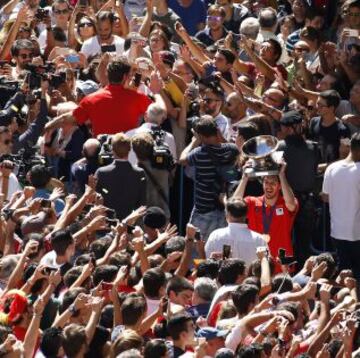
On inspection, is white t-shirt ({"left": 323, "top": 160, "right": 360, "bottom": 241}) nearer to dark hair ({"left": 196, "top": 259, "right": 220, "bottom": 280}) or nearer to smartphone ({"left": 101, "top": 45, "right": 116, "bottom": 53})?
dark hair ({"left": 196, "top": 259, "right": 220, "bottom": 280})

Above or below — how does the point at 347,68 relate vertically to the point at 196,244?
above

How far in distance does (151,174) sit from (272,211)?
142 cm

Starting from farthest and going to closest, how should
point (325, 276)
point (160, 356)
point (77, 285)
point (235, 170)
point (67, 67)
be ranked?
point (67, 67) → point (235, 170) → point (325, 276) → point (77, 285) → point (160, 356)

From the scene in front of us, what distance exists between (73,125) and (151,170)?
153 centimetres

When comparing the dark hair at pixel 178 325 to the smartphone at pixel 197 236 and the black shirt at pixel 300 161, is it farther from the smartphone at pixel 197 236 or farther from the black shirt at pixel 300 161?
the black shirt at pixel 300 161

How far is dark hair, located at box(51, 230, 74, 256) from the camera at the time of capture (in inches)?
580

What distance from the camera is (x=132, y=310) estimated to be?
13.1m

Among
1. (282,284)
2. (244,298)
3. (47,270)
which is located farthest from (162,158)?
(244,298)

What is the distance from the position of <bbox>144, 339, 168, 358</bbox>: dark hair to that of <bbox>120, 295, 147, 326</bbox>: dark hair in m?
0.97

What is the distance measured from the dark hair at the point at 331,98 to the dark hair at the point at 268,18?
3.39m

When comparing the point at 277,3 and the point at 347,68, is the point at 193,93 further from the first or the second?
the point at 277,3

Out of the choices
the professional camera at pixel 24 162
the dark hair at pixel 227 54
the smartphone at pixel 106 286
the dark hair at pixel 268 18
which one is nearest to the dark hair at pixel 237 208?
the smartphone at pixel 106 286

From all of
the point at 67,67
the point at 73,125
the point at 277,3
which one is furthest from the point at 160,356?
the point at 277,3

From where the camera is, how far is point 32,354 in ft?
42.1
